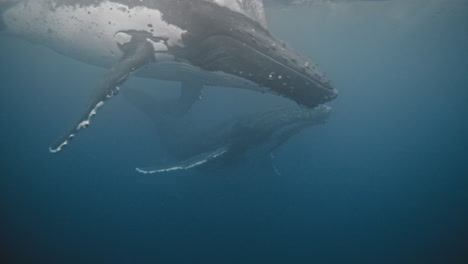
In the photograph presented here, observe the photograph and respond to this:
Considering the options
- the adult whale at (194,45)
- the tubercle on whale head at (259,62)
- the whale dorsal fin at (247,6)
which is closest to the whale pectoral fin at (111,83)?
the adult whale at (194,45)

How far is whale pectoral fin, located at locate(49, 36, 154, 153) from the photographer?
520cm

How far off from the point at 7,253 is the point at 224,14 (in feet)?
52.2

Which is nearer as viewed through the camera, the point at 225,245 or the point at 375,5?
the point at 225,245

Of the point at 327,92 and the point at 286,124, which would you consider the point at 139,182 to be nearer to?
the point at 286,124

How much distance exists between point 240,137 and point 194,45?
19.2 feet

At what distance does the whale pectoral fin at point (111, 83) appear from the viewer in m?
5.20

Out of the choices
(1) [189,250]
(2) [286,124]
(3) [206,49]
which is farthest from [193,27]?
(1) [189,250]

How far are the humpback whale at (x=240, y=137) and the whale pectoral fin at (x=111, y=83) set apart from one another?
3939mm

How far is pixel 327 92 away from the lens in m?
4.95

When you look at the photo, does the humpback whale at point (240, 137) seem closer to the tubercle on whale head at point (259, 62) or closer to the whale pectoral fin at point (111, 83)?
the whale pectoral fin at point (111, 83)

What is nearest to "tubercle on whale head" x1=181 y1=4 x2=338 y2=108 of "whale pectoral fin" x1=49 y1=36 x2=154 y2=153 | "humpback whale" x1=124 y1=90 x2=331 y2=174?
"whale pectoral fin" x1=49 y1=36 x2=154 y2=153

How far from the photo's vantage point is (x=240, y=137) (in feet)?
34.7

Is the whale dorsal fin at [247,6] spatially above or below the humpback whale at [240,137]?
above

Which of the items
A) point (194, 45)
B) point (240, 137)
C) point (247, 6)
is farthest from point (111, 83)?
point (240, 137)
